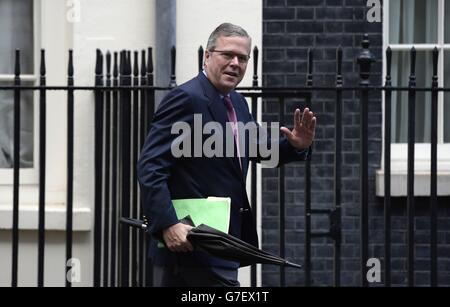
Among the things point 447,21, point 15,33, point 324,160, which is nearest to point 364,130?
point 324,160

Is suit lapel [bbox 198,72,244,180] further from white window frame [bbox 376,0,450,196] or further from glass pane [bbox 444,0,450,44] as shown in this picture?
glass pane [bbox 444,0,450,44]

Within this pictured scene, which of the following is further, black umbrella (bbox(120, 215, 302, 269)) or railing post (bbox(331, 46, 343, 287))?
railing post (bbox(331, 46, 343, 287))

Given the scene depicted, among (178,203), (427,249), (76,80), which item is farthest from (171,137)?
(427,249)

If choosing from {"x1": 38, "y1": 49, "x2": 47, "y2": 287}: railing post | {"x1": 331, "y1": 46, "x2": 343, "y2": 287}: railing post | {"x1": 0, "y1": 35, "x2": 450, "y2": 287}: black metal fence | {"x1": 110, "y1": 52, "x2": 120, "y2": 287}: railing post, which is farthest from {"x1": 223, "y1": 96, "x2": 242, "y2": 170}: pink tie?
{"x1": 110, "y1": 52, "x2": 120, "y2": 287}: railing post

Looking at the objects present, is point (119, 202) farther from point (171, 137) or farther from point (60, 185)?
point (171, 137)

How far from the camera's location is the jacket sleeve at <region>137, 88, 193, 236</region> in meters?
5.93

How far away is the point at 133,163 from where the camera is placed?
7.94m

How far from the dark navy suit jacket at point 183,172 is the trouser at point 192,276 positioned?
0.04 m

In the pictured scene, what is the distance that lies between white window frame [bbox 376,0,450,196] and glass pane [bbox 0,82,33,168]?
2.35 meters

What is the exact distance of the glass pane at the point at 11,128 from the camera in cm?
894

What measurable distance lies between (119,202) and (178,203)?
1.98 meters

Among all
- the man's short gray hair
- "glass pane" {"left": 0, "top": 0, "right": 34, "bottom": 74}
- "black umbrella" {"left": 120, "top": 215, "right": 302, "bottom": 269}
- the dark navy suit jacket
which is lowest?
"black umbrella" {"left": 120, "top": 215, "right": 302, "bottom": 269}

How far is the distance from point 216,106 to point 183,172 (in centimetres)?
35

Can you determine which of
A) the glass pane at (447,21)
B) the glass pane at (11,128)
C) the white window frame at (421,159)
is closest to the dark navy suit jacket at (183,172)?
the white window frame at (421,159)
